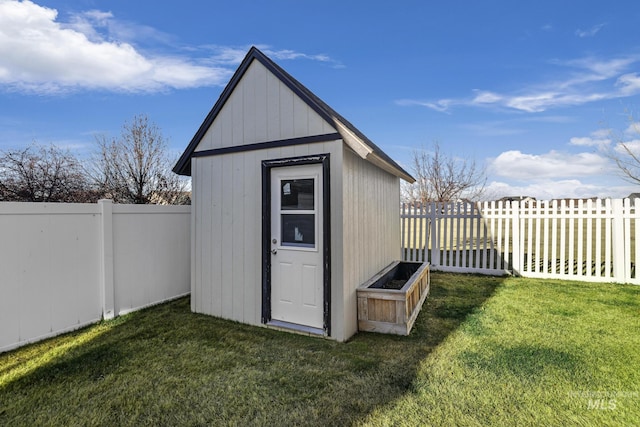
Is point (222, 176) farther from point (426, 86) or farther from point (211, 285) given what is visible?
point (426, 86)

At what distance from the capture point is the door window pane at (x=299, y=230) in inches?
153

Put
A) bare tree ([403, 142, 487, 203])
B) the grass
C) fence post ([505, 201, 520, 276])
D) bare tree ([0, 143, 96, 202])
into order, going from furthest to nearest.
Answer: bare tree ([403, 142, 487, 203]) → fence post ([505, 201, 520, 276]) → bare tree ([0, 143, 96, 202]) → the grass

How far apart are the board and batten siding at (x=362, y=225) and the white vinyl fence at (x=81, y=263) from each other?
11.2 ft

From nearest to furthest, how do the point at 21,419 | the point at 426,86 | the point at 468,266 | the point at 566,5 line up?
the point at 21,419 < the point at 566,5 < the point at 468,266 < the point at 426,86

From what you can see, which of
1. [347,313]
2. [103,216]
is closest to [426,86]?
[347,313]

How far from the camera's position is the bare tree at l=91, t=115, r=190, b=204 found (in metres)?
9.52

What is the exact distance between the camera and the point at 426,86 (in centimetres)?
882

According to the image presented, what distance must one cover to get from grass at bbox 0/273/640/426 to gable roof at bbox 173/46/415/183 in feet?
7.86

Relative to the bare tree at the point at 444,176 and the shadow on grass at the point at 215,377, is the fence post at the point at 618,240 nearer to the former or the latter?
the shadow on grass at the point at 215,377

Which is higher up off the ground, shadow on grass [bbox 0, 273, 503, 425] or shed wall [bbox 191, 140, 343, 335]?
shed wall [bbox 191, 140, 343, 335]

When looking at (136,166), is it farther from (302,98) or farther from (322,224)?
(322,224)

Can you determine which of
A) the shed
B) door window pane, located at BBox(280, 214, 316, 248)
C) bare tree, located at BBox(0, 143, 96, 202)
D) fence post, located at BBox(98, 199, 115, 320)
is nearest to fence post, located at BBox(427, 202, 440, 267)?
the shed

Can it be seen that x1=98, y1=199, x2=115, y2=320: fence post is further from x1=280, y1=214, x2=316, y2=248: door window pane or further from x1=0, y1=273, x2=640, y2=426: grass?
x1=280, y1=214, x2=316, y2=248: door window pane

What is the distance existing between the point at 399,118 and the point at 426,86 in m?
1.51
